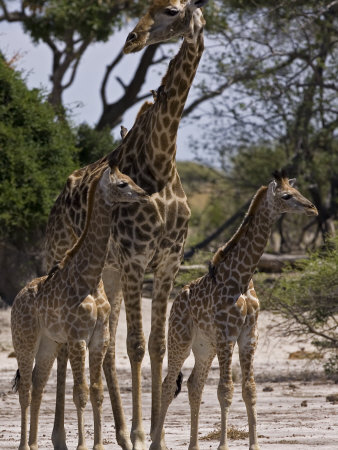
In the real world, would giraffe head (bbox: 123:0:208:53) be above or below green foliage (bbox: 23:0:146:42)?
below

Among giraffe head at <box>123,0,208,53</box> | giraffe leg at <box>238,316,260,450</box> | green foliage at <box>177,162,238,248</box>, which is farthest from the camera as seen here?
green foliage at <box>177,162,238,248</box>

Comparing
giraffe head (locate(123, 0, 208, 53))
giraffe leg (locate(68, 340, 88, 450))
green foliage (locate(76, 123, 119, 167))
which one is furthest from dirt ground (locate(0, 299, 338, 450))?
green foliage (locate(76, 123, 119, 167))

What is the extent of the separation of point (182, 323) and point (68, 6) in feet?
61.5

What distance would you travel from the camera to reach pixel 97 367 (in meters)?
7.52

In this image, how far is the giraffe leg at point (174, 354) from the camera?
784 cm

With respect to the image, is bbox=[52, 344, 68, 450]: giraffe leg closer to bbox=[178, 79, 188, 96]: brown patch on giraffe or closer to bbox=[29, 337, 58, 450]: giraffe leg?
bbox=[29, 337, 58, 450]: giraffe leg

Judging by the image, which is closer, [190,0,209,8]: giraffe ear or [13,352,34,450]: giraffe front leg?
[13,352,34,450]: giraffe front leg

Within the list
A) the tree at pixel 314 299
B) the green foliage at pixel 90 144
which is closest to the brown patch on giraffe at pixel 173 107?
the tree at pixel 314 299

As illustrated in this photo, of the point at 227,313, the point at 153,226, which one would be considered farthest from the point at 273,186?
the point at 153,226

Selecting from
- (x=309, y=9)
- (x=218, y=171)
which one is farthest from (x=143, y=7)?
(x=218, y=171)

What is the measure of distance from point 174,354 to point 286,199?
156 cm

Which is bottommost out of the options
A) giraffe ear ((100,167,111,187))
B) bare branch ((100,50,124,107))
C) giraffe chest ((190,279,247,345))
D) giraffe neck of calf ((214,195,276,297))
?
giraffe chest ((190,279,247,345))

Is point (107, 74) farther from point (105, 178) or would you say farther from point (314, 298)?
point (105, 178)

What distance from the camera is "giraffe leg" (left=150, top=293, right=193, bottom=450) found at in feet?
25.7
